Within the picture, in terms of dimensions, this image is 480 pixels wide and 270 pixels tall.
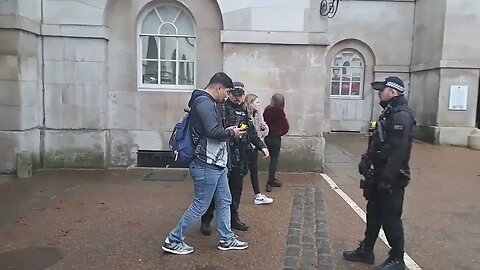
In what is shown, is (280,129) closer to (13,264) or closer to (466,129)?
(13,264)

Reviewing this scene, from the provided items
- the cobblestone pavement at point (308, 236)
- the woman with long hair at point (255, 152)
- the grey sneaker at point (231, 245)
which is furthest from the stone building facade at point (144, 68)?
the grey sneaker at point (231, 245)

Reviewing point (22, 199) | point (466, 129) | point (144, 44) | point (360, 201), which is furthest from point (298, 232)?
point (466, 129)

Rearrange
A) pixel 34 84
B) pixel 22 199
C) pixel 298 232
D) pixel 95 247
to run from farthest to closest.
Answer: pixel 34 84 < pixel 22 199 < pixel 298 232 < pixel 95 247

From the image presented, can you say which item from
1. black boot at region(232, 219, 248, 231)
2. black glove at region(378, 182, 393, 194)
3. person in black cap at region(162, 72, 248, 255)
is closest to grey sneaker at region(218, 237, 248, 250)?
person in black cap at region(162, 72, 248, 255)

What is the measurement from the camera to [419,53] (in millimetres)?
17438

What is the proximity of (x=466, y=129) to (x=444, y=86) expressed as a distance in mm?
1625

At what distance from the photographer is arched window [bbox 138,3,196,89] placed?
30.6ft

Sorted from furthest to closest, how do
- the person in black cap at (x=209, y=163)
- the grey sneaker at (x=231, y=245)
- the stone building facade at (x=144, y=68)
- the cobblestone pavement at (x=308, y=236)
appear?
the stone building facade at (x=144, y=68) → the grey sneaker at (x=231, y=245) → the cobblestone pavement at (x=308, y=236) → the person in black cap at (x=209, y=163)

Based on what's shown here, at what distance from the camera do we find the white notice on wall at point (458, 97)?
14938mm

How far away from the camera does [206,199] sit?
458 cm

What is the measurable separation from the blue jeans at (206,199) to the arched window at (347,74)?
1531 centimetres

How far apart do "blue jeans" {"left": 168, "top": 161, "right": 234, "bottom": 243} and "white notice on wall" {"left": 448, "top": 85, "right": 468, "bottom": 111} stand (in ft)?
41.8

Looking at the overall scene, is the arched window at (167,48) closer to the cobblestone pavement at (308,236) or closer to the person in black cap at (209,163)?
the cobblestone pavement at (308,236)

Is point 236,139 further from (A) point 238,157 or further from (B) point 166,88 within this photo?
(B) point 166,88
